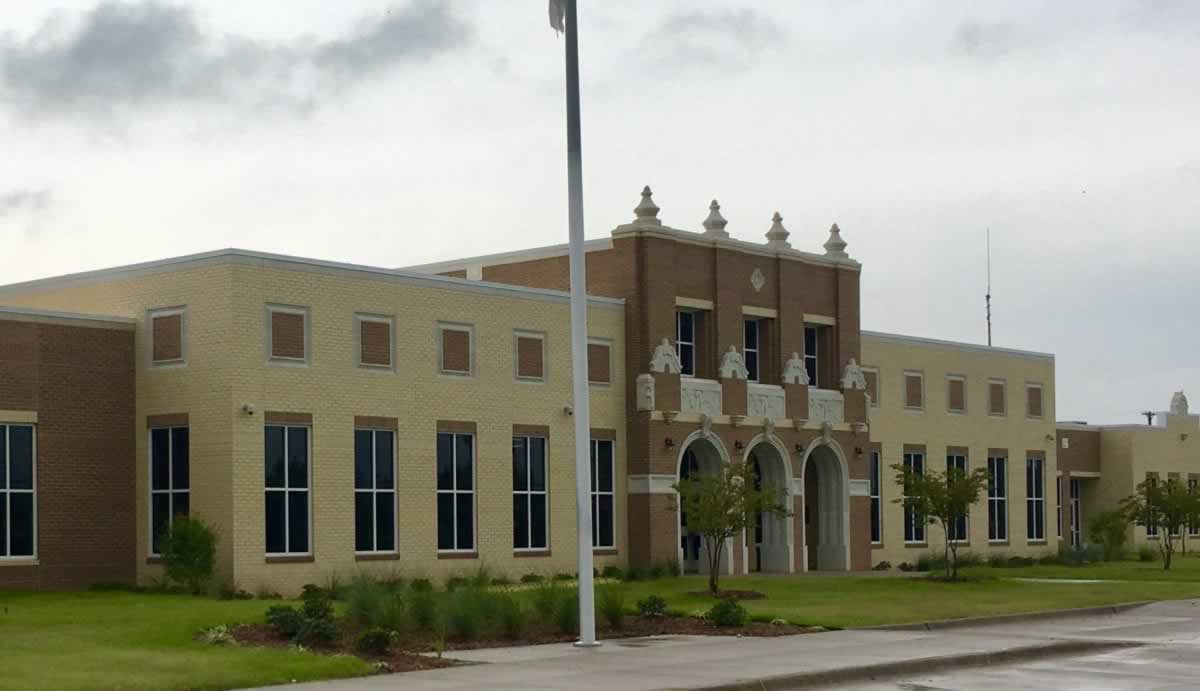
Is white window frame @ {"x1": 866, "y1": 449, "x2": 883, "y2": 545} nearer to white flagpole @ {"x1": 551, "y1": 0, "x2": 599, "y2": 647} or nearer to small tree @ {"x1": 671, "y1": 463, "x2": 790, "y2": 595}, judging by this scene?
small tree @ {"x1": 671, "y1": 463, "x2": 790, "y2": 595}

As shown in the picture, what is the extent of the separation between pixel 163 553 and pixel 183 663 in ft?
50.3

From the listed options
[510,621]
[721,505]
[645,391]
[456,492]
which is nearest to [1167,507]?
[645,391]

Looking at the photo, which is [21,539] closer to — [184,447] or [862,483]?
[184,447]

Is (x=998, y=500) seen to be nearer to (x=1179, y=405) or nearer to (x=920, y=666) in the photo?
(x=1179, y=405)

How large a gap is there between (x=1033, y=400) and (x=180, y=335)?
34.8m

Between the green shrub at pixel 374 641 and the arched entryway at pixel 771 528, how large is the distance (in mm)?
27284

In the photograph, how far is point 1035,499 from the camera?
62.8 meters

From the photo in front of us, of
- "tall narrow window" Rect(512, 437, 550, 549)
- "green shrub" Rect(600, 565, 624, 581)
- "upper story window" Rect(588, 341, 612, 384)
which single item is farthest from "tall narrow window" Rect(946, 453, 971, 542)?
"tall narrow window" Rect(512, 437, 550, 549)

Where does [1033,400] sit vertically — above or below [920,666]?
above

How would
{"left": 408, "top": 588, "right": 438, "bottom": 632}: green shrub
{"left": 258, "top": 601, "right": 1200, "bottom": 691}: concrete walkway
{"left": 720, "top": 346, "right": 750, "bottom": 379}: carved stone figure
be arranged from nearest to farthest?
1. {"left": 258, "top": 601, "right": 1200, "bottom": 691}: concrete walkway
2. {"left": 408, "top": 588, "right": 438, "bottom": 632}: green shrub
3. {"left": 720, "top": 346, "right": 750, "bottom": 379}: carved stone figure

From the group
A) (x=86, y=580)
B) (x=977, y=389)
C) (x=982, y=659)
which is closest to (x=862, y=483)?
(x=977, y=389)

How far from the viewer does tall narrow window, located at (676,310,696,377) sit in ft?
154

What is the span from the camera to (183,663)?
20656mm

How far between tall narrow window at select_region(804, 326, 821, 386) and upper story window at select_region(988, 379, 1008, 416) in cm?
1138
